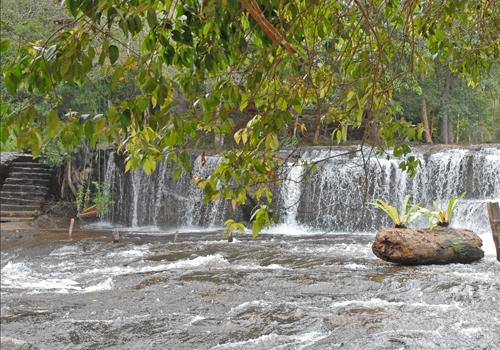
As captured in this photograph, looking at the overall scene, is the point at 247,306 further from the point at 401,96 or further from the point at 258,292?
the point at 401,96

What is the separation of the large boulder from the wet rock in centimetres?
563

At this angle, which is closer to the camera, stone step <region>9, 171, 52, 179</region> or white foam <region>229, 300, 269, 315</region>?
white foam <region>229, 300, 269, 315</region>

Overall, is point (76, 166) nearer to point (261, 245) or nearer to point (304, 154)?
point (304, 154)

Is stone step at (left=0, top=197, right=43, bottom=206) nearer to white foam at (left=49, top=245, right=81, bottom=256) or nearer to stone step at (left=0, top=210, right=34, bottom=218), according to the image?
stone step at (left=0, top=210, right=34, bottom=218)

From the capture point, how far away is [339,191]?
1903cm

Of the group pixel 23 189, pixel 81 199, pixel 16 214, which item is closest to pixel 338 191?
pixel 81 199

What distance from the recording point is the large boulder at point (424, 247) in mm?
9984

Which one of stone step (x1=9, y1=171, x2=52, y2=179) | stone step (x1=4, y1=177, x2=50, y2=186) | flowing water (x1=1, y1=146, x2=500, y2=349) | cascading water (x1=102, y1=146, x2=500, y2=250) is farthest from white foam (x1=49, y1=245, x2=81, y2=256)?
stone step (x1=9, y1=171, x2=52, y2=179)

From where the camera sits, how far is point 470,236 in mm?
10633

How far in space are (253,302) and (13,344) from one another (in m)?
3.10

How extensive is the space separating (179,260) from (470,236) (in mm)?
5576

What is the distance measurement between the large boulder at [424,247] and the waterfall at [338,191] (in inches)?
197

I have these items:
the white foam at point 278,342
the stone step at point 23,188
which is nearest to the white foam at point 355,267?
the white foam at point 278,342

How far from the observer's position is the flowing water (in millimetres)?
6910
